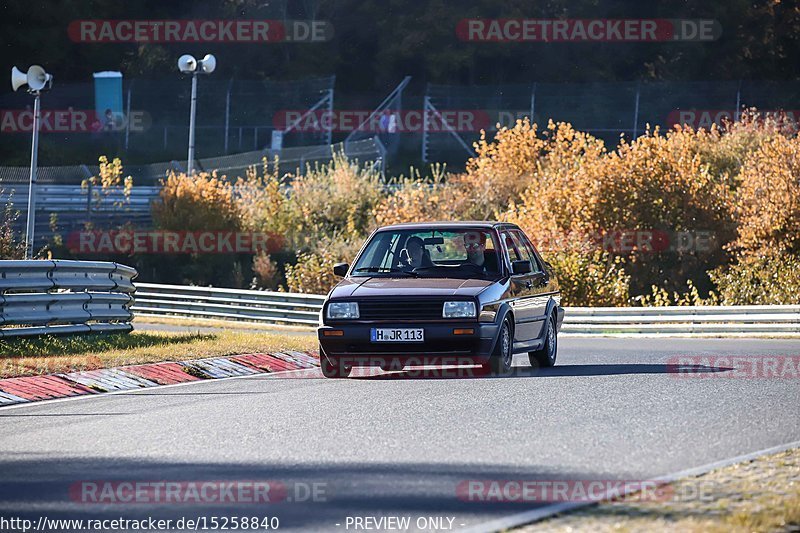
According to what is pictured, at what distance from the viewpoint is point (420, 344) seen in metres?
14.3

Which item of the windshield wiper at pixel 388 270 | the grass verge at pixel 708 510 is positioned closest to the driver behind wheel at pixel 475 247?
the windshield wiper at pixel 388 270

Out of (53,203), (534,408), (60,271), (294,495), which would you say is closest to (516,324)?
(534,408)

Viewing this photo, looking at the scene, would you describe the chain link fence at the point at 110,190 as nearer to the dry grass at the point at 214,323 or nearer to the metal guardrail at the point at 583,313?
the metal guardrail at the point at 583,313

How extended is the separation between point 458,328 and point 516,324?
3.96 feet

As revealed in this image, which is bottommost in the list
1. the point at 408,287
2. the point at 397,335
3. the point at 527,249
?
the point at 397,335

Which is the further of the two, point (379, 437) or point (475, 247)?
point (475, 247)

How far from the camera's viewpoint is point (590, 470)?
27.1 feet

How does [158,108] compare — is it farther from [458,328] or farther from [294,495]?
[294,495]

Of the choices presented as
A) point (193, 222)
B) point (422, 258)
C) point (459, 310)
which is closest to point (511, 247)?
point (422, 258)

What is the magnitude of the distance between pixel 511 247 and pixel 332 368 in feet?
9.01

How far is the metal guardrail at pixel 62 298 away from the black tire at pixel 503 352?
5.35 m

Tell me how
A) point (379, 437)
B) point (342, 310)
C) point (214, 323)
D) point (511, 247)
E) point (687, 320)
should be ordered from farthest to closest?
point (214, 323) → point (687, 320) → point (511, 247) → point (342, 310) → point (379, 437)

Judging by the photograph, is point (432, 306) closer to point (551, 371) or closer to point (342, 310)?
point (342, 310)

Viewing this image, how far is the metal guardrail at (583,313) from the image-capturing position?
27656mm
